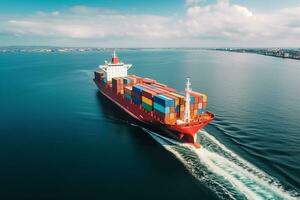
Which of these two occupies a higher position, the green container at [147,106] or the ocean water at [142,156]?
the green container at [147,106]

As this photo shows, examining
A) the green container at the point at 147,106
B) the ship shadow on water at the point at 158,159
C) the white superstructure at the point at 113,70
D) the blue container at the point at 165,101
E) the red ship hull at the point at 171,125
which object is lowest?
the ship shadow on water at the point at 158,159

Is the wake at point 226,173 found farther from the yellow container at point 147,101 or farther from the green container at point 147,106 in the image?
the yellow container at point 147,101

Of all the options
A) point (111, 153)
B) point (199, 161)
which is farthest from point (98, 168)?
point (199, 161)

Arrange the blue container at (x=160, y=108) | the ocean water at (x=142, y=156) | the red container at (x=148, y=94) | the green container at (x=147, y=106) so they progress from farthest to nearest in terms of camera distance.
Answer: the green container at (x=147, y=106) → the red container at (x=148, y=94) → the blue container at (x=160, y=108) → the ocean water at (x=142, y=156)

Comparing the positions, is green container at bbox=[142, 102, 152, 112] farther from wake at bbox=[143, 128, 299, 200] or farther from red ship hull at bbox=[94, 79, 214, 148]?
wake at bbox=[143, 128, 299, 200]

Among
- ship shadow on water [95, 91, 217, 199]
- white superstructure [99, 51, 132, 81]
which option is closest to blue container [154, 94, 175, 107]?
ship shadow on water [95, 91, 217, 199]

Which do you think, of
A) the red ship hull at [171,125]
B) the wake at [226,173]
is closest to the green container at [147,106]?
the red ship hull at [171,125]

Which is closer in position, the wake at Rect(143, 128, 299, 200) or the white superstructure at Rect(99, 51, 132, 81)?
the wake at Rect(143, 128, 299, 200)

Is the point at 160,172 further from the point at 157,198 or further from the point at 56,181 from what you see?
the point at 56,181

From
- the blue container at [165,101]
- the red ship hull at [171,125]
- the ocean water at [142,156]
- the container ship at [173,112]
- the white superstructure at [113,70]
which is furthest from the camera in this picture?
the white superstructure at [113,70]
